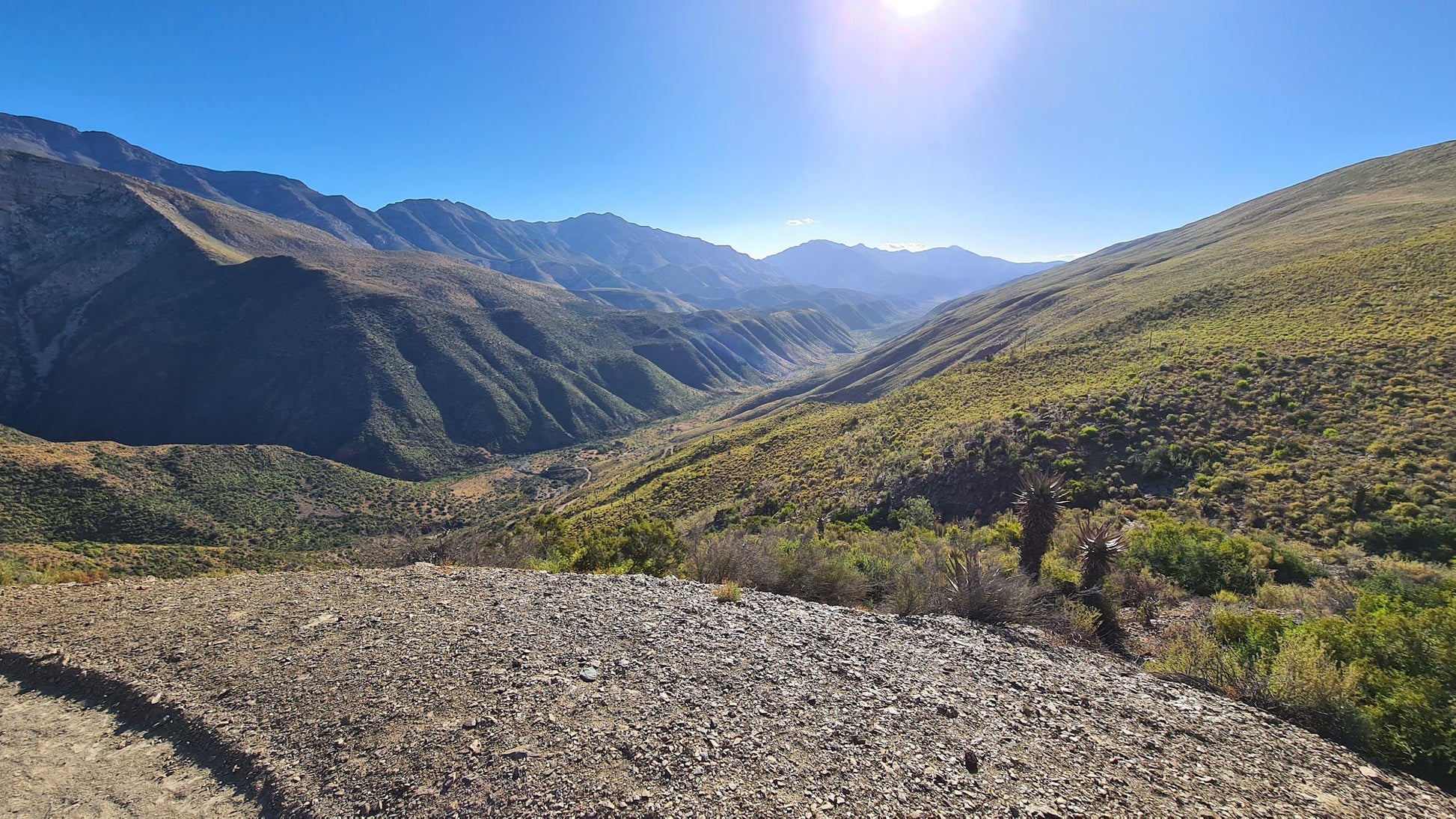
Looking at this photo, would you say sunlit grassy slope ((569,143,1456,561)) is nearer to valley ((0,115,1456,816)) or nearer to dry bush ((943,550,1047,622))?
valley ((0,115,1456,816))

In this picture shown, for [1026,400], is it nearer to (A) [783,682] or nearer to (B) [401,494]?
(A) [783,682]

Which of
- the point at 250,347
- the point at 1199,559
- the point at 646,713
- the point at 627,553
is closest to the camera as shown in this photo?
the point at 646,713

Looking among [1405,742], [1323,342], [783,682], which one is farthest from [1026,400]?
[783,682]

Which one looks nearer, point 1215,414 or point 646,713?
point 646,713

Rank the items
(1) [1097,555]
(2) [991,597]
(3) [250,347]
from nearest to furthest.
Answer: (2) [991,597]
(1) [1097,555]
(3) [250,347]

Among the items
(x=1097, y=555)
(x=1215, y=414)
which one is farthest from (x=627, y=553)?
(x=1215, y=414)

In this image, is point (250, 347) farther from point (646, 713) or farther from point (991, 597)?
point (991, 597)

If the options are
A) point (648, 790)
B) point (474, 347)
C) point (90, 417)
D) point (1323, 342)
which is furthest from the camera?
point (474, 347)
